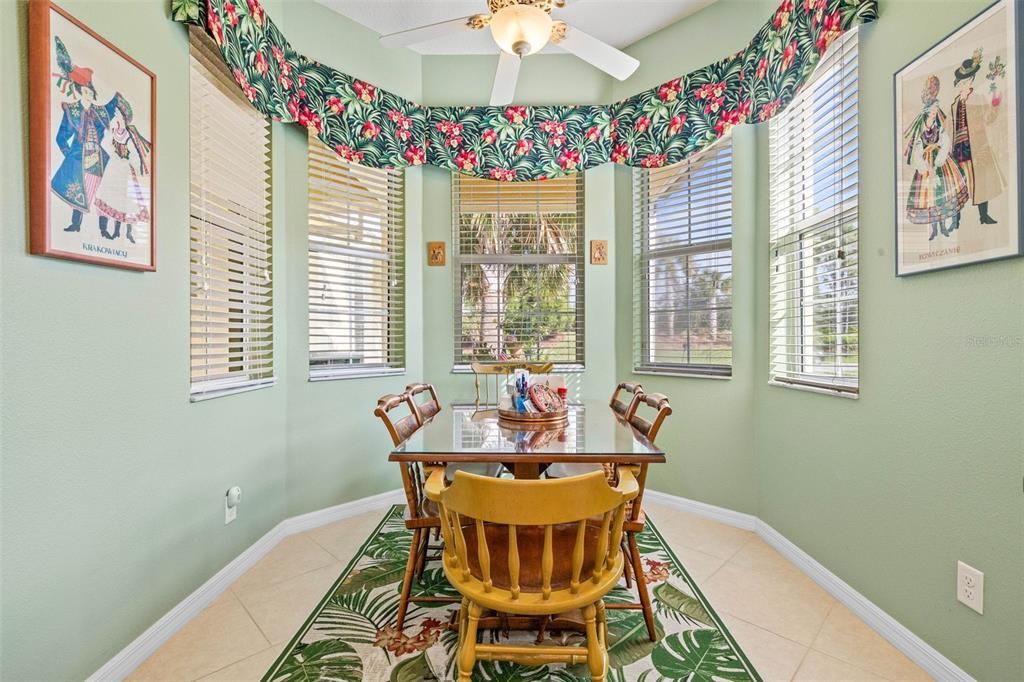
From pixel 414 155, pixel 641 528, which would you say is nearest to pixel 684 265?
pixel 641 528

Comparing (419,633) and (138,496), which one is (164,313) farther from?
(419,633)

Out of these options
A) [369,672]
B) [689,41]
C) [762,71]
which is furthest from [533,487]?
[689,41]

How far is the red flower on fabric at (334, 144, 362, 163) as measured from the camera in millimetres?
2648

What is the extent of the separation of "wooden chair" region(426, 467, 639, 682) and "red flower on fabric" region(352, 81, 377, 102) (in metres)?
2.50

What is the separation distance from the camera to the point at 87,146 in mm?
1354

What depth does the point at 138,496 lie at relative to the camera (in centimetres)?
157

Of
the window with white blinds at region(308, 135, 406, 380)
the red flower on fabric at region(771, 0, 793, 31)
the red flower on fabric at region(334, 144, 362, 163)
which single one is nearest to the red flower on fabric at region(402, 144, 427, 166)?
the window with white blinds at region(308, 135, 406, 380)

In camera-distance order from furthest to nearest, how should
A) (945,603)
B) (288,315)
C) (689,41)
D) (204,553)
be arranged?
(689,41) → (288,315) → (204,553) → (945,603)

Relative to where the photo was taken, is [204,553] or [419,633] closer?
[419,633]

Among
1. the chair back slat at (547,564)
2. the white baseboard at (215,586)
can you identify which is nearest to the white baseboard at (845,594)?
the chair back slat at (547,564)

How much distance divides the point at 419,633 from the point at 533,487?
42.0 inches

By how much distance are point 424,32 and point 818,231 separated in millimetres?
2127

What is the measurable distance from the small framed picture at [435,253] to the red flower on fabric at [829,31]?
2345mm

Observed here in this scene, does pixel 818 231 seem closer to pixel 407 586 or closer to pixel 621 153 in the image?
pixel 621 153
